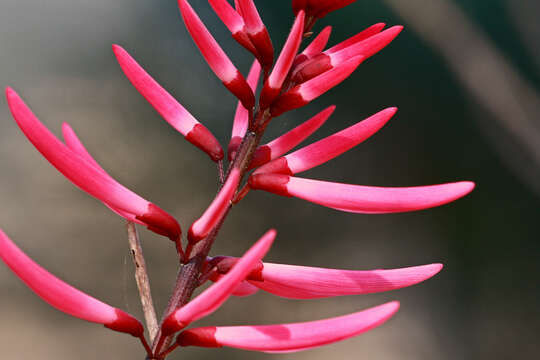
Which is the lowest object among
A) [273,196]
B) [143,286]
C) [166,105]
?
[273,196]

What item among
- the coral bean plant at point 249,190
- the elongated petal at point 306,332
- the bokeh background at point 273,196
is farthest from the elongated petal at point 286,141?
the bokeh background at point 273,196

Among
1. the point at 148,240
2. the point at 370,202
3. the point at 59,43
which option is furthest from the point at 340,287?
the point at 59,43

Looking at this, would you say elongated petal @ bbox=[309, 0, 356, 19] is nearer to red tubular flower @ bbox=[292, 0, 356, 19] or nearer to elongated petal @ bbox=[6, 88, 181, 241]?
red tubular flower @ bbox=[292, 0, 356, 19]

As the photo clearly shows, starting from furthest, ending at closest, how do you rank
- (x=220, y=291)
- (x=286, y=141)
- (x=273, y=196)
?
(x=273, y=196) < (x=286, y=141) < (x=220, y=291)

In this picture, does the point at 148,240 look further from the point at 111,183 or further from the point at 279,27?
the point at 111,183

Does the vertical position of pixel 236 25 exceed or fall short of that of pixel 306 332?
it exceeds it

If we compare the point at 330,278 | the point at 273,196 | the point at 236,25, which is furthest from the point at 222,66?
the point at 273,196

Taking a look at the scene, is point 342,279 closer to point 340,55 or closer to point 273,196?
point 340,55

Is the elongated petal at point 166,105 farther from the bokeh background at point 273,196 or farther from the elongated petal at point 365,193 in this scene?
the bokeh background at point 273,196
